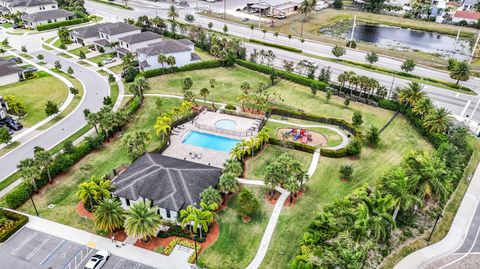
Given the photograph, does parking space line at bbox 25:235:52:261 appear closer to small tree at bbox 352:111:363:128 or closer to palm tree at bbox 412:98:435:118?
small tree at bbox 352:111:363:128

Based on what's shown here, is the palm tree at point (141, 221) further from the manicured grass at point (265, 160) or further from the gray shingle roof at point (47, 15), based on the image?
the gray shingle roof at point (47, 15)

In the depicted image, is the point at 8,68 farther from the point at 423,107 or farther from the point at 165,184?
the point at 423,107

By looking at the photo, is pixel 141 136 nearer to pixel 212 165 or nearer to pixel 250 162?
pixel 212 165

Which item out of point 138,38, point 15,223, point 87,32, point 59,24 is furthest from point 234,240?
point 59,24

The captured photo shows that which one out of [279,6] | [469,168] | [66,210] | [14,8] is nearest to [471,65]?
[469,168]

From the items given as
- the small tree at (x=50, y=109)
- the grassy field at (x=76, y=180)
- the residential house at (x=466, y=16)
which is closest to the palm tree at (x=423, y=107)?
the grassy field at (x=76, y=180)

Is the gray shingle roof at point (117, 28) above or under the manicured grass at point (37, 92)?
above

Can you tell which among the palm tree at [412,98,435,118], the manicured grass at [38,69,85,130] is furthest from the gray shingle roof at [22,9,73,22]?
the palm tree at [412,98,435,118]
